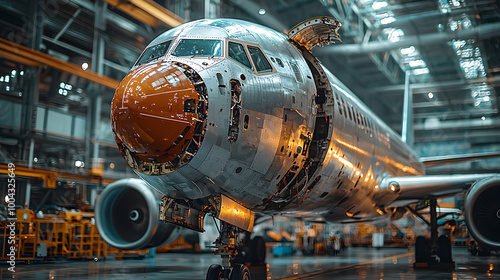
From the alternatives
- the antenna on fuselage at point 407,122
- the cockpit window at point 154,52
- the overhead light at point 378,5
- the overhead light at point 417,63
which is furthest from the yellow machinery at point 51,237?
the overhead light at point 417,63

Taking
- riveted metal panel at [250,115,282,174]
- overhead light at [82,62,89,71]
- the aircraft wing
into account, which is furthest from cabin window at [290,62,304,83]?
overhead light at [82,62,89,71]

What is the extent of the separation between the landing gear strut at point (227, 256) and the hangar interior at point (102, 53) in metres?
9.87

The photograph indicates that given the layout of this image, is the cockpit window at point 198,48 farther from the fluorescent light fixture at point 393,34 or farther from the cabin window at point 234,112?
the fluorescent light fixture at point 393,34

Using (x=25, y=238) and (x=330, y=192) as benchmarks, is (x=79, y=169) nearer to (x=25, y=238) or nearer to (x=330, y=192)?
(x=25, y=238)

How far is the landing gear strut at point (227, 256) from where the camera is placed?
632cm

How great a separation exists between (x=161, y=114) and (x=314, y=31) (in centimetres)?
356

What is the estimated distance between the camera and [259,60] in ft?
20.3

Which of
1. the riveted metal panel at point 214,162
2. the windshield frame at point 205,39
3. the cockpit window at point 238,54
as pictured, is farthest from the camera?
the cockpit window at point 238,54

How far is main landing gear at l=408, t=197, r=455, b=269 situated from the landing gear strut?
7531mm

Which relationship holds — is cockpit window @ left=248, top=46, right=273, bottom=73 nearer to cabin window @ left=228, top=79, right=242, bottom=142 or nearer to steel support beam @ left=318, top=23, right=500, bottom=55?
cabin window @ left=228, top=79, right=242, bottom=142

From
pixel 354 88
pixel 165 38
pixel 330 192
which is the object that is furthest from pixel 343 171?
pixel 354 88

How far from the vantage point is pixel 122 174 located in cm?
2272

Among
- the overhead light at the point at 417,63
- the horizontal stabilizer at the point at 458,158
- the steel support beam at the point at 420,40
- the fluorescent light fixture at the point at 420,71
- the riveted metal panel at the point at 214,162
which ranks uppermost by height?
the overhead light at the point at 417,63

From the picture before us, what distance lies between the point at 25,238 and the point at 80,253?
225cm
